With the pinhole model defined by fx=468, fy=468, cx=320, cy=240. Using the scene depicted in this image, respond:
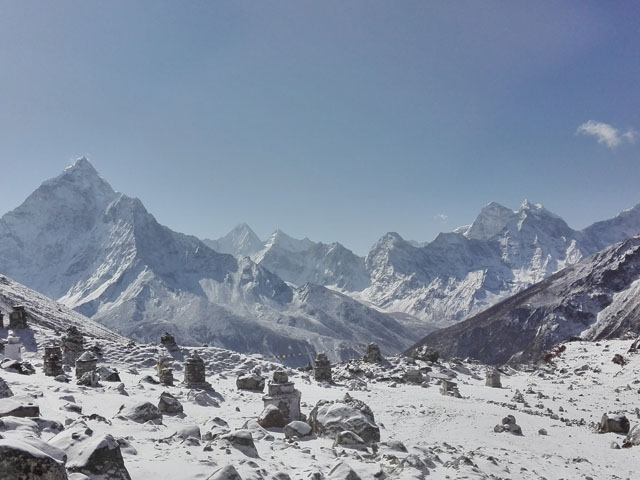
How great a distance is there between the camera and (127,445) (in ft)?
39.2

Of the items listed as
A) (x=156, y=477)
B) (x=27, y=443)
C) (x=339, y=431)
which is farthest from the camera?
(x=339, y=431)

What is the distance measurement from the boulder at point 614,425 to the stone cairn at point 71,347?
34.4 m

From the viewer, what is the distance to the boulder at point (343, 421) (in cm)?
1698

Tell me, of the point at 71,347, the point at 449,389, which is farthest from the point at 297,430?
the point at 71,347

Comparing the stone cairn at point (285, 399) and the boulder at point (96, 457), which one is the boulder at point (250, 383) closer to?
Result: the stone cairn at point (285, 399)

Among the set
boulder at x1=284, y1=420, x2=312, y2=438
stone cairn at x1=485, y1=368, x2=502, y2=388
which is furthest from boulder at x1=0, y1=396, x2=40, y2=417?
stone cairn at x1=485, y1=368, x2=502, y2=388

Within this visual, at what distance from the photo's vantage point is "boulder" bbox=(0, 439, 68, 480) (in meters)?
6.95

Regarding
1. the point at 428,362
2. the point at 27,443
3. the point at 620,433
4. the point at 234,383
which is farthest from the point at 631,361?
the point at 27,443

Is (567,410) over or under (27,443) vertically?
under

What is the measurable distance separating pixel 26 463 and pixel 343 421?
1208 centimetres

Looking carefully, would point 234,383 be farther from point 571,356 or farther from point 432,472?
point 571,356

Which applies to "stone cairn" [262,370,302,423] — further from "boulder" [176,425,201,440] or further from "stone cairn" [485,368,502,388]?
"stone cairn" [485,368,502,388]

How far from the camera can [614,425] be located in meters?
24.8

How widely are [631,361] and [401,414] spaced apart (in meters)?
37.0
